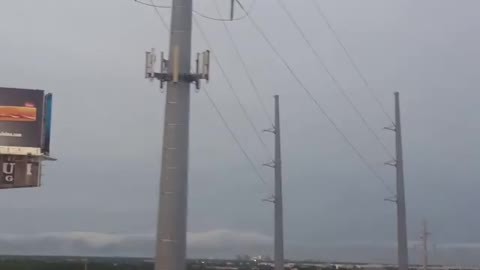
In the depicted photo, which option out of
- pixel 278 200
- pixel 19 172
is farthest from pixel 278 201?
pixel 19 172

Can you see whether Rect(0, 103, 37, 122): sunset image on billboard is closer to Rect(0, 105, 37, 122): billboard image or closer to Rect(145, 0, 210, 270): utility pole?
Rect(0, 105, 37, 122): billboard image

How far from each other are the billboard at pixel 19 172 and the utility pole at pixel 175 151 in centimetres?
1013

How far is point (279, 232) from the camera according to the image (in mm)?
43625

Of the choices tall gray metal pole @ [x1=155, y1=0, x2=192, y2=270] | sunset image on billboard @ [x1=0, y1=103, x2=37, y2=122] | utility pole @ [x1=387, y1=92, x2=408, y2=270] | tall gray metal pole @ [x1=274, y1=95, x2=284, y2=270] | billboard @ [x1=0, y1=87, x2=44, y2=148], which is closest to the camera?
tall gray metal pole @ [x1=155, y1=0, x2=192, y2=270]

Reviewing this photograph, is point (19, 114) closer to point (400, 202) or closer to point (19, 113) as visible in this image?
point (19, 113)

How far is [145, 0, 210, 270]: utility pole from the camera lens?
25625 mm

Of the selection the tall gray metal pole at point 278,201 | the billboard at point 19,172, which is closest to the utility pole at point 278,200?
the tall gray metal pole at point 278,201

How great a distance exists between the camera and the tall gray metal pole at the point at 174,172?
25.6m

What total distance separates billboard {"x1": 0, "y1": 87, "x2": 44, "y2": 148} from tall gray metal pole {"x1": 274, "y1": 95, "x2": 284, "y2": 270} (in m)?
13.7

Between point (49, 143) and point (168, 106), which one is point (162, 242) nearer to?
point (168, 106)

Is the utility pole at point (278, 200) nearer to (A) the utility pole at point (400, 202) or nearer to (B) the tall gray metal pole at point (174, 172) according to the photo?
(A) the utility pole at point (400, 202)

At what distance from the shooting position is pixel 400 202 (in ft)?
A: 135

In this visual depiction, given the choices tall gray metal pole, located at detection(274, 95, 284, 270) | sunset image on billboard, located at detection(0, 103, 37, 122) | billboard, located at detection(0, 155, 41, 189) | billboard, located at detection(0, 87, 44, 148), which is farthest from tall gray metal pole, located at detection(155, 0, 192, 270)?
tall gray metal pole, located at detection(274, 95, 284, 270)

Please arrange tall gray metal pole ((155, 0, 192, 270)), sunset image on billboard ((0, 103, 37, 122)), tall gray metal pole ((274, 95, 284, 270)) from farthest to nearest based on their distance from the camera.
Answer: tall gray metal pole ((274, 95, 284, 270))
sunset image on billboard ((0, 103, 37, 122))
tall gray metal pole ((155, 0, 192, 270))
